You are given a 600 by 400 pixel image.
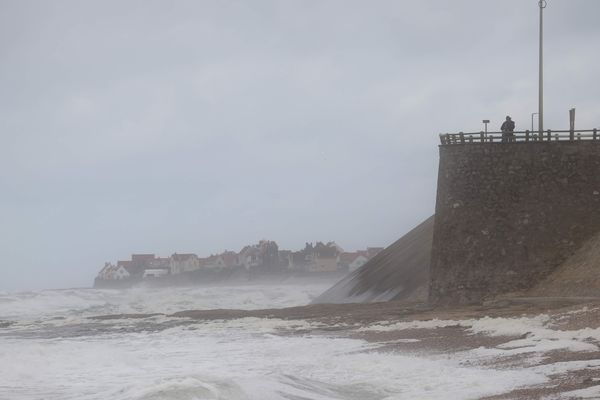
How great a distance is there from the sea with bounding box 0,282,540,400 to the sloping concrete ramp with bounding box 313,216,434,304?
7.74 meters

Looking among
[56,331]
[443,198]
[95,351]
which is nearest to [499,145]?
[443,198]

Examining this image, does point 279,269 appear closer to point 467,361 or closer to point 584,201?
point 584,201

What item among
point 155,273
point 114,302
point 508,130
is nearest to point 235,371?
point 508,130

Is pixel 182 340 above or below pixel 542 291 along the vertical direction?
below

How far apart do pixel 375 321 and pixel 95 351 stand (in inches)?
336

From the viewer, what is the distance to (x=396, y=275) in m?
43.1

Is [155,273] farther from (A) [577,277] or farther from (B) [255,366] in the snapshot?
(B) [255,366]

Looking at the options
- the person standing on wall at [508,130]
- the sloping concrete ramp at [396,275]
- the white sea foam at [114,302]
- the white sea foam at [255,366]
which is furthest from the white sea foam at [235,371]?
the white sea foam at [114,302]

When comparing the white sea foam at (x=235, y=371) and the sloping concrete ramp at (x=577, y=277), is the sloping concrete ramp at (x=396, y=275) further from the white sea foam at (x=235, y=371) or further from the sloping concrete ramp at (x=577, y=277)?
the white sea foam at (x=235, y=371)

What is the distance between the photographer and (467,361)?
667 inches

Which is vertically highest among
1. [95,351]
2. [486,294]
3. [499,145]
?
[499,145]

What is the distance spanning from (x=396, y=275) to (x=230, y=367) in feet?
81.3

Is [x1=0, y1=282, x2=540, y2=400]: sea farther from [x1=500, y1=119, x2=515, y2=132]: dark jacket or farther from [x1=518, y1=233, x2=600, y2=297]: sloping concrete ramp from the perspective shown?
[x1=500, y1=119, x2=515, y2=132]: dark jacket

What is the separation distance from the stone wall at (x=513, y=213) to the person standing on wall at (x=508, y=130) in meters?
0.24
